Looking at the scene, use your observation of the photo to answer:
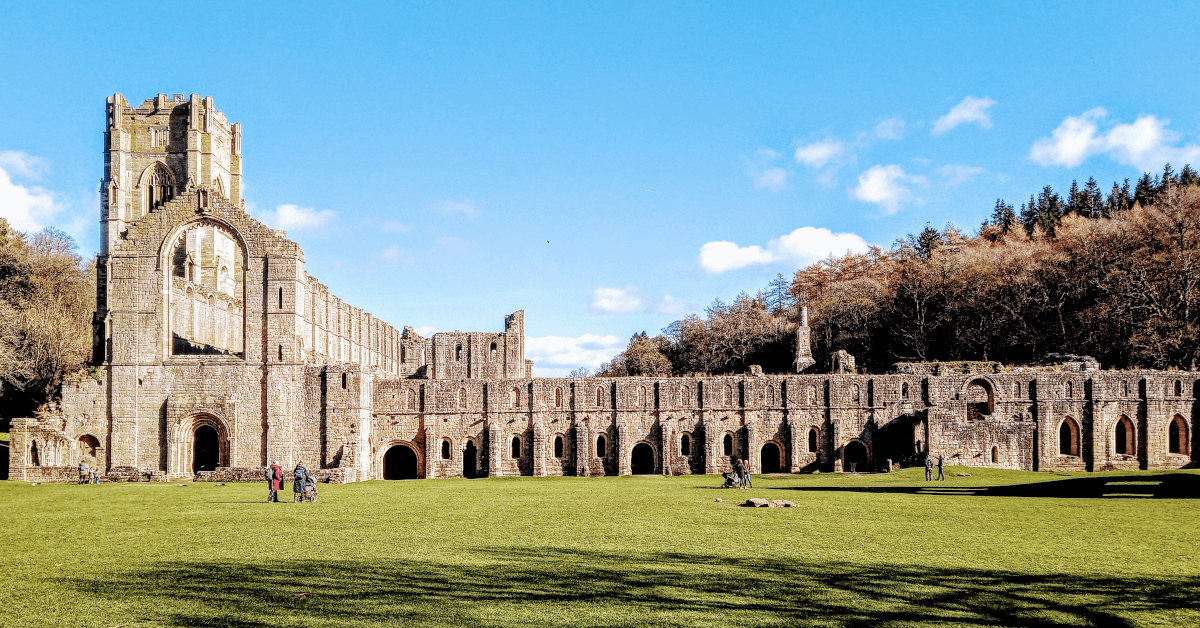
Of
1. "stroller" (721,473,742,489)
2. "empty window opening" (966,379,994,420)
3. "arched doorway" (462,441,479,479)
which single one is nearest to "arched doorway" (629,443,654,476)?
"arched doorway" (462,441,479,479)

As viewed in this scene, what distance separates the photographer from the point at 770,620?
423 inches

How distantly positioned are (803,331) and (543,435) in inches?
970

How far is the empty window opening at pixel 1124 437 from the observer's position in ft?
156

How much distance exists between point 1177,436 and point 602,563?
146 feet

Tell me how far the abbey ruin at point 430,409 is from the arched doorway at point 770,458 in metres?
0.10

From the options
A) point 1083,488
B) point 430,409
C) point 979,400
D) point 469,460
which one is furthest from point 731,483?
point 979,400

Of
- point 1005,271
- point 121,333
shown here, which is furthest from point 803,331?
point 121,333

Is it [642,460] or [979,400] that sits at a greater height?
[979,400]

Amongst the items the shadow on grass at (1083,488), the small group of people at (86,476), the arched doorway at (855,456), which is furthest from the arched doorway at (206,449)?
the arched doorway at (855,456)

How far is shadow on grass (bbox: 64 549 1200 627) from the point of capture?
1093 centimetres

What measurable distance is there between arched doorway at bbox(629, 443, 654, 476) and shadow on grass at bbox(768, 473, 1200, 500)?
566 inches

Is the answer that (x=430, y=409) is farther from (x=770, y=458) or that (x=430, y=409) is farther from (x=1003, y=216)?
(x=1003, y=216)

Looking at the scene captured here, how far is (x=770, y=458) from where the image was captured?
4750 cm

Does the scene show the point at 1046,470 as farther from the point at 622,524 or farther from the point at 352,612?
the point at 352,612
